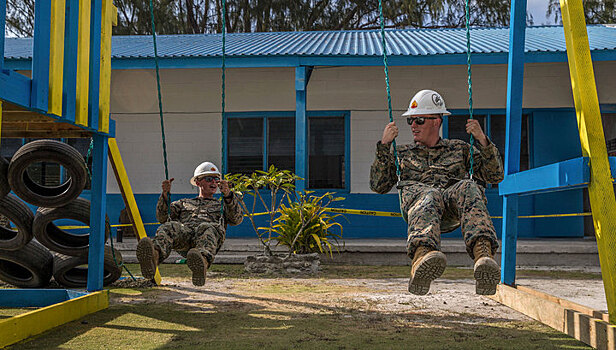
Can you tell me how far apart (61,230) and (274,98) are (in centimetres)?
662

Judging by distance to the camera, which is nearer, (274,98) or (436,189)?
(436,189)

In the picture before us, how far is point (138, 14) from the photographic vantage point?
Result: 2180 centimetres

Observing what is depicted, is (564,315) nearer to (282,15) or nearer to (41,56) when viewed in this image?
(41,56)

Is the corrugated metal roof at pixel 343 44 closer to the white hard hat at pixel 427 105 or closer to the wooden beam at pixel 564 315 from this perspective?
the wooden beam at pixel 564 315

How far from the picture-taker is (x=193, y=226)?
5594 mm

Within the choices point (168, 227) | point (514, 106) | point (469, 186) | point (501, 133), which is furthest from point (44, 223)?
point (501, 133)

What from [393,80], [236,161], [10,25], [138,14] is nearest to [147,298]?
[236,161]

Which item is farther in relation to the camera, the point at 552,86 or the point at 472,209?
the point at 552,86

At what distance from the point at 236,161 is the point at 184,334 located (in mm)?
7945

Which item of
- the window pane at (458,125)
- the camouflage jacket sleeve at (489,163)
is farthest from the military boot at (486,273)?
the window pane at (458,125)

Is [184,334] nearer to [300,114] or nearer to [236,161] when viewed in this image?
[300,114]

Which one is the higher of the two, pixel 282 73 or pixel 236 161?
pixel 282 73

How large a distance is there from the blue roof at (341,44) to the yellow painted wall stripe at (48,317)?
5.82 metres

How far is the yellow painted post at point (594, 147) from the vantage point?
3729mm
